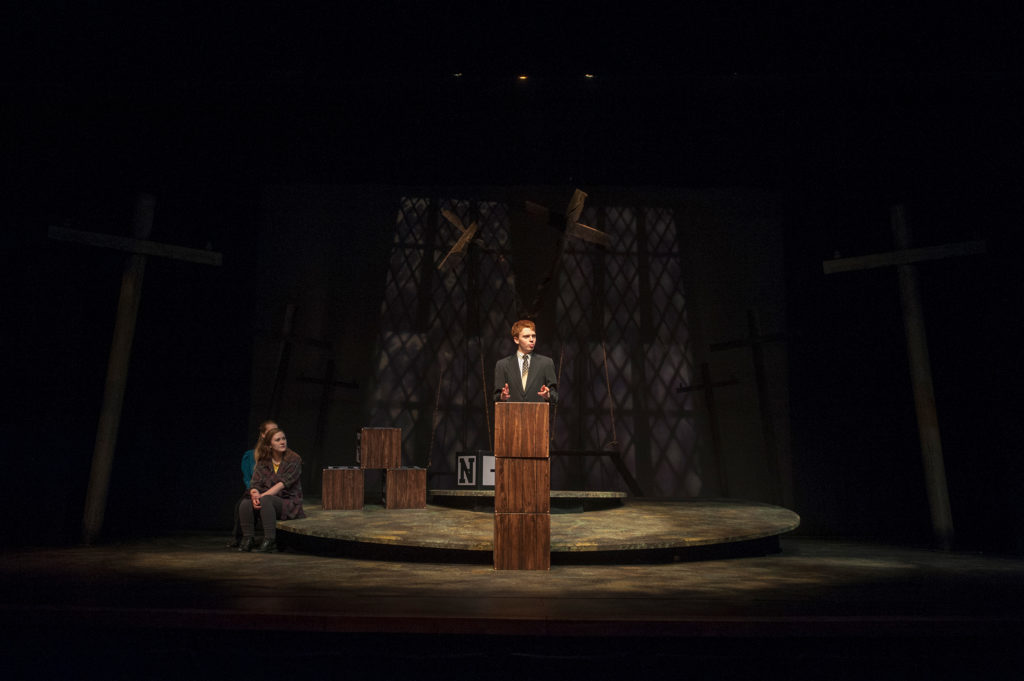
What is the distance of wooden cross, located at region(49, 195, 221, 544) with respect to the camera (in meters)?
4.97

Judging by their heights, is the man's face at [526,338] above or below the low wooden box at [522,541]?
above

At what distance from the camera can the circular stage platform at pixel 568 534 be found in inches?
154

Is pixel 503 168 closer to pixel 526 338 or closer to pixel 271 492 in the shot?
pixel 526 338

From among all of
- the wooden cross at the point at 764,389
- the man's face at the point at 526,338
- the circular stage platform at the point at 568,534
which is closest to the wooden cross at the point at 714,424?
the wooden cross at the point at 764,389

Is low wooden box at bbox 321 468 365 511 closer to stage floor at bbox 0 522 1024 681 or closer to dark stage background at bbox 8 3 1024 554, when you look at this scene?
dark stage background at bbox 8 3 1024 554

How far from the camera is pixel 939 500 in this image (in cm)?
494

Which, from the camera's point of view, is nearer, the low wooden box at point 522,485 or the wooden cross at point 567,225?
the low wooden box at point 522,485

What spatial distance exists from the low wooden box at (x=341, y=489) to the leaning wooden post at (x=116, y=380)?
4.83 feet

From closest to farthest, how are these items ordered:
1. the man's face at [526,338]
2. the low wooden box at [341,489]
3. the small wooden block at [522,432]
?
the small wooden block at [522,432] < the man's face at [526,338] < the low wooden box at [341,489]

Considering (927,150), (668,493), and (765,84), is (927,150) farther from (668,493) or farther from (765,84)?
(668,493)

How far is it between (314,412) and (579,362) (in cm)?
281

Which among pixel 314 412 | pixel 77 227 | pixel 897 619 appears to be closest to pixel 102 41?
pixel 77 227

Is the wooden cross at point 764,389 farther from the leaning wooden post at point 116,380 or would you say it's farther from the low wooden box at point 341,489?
the leaning wooden post at point 116,380

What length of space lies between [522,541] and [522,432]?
0.55 m
